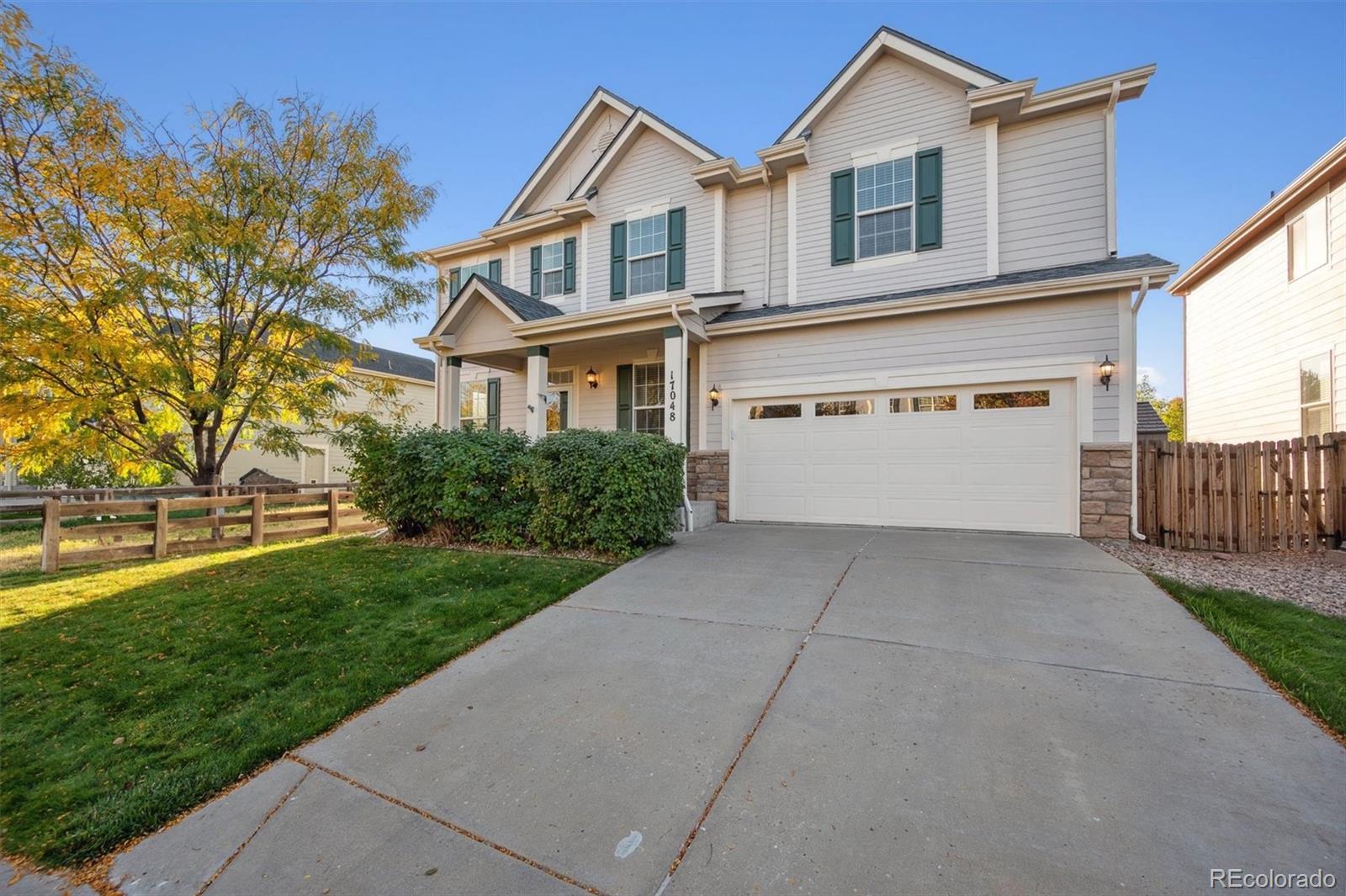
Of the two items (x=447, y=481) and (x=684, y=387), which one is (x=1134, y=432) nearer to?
(x=684, y=387)

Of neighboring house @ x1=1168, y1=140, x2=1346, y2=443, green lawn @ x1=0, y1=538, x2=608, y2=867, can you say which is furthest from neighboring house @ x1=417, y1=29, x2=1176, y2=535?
neighboring house @ x1=1168, y1=140, x2=1346, y2=443

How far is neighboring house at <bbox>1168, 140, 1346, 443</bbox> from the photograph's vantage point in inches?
345

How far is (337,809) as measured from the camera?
2.21m

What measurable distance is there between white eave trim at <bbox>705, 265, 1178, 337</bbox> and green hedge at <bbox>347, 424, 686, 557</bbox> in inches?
120

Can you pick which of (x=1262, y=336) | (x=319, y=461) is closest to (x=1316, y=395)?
(x=1262, y=336)

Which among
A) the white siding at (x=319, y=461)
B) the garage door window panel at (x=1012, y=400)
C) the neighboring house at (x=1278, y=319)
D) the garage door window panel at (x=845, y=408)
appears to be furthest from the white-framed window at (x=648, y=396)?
the neighboring house at (x=1278, y=319)

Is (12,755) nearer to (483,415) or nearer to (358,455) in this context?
(358,455)

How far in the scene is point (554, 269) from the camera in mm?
11836

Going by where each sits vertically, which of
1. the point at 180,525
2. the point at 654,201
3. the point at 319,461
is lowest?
the point at 180,525

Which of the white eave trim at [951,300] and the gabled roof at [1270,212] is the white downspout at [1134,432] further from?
the gabled roof at [1270,212]

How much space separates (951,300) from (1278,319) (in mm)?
8323

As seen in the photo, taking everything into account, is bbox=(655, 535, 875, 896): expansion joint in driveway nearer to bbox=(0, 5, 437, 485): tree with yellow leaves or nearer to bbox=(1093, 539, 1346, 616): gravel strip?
bbox=(1093, 539, 1346, 616): gravel strip

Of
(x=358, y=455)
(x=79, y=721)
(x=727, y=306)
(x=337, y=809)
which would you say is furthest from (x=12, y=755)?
(x=727, y=306)

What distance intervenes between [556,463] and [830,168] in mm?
7123
